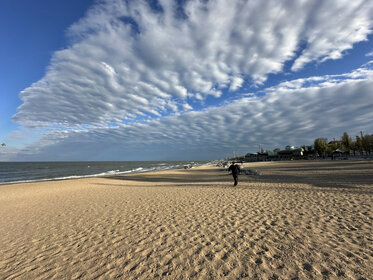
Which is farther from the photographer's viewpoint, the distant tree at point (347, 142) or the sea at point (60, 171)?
the distant tree at point (347, 142)

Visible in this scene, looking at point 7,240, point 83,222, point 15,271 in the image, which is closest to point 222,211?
point 83,222

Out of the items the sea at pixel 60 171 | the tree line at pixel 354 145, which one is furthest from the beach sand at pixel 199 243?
the tree line at pixel 354 145

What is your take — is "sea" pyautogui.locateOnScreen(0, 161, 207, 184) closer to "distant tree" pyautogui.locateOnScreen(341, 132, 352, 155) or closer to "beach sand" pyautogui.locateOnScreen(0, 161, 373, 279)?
"beach sand" pyautogui.locateOnScreen(0, 161, 373, 279)

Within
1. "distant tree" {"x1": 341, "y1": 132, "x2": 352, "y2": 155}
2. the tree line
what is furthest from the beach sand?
"distant tree" {"x1": 341, "y1": 132, "x2": 352, "y2": 155}

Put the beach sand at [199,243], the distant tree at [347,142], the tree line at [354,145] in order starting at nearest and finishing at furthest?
the beach sand at [199,243]
the tree line at [354,145]
the distant tree at [347,142]

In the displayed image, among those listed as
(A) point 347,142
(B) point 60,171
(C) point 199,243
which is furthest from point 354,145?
(B) point 60,171

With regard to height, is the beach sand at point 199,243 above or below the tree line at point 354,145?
below

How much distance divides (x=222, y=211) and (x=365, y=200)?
6968 millimetres

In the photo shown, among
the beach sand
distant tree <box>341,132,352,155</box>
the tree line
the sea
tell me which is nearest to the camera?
the beach sand

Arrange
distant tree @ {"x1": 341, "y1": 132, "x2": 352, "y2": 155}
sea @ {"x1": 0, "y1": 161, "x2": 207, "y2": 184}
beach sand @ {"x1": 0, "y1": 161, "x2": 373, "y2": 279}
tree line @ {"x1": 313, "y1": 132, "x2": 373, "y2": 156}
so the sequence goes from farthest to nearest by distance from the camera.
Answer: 1. distant tree @ {"x1": 341, "y1": 132, "x2": 352, "y2": 155}
2. tree line @ {"x1": 313, "y1": 132, "x2": 373, "y2": 156}
3. sea @ {"x1": 0, "y1": 161, "x2": 207, "y2": 184}
4. beach sand @ {"x1": 0, "y1": 161, "x2": 373, "y2": 279}

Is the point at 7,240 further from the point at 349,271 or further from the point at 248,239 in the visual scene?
the point at 349,271

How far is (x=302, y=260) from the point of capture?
3625 millimetres

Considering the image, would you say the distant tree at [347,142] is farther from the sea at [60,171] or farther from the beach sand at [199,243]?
the beach sand at [199,243]

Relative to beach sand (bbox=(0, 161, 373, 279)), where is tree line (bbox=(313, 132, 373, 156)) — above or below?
above
